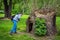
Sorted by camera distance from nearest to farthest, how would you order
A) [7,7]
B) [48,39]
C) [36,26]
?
[48,39] → [36,26] → [7,7]

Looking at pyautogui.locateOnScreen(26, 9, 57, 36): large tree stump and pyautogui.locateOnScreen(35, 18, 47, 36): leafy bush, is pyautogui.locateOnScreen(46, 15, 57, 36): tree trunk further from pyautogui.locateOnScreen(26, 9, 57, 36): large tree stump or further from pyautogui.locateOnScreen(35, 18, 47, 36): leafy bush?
pyautogui.locateOnScreen(35, 18, 47, 36): leafy bush

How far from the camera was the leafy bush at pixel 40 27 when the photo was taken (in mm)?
13641

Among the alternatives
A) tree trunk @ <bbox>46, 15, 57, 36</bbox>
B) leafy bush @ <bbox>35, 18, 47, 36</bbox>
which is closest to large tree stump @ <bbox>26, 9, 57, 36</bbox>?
tree trunk @ <bbox>46, 15, 57, 36</bbox>

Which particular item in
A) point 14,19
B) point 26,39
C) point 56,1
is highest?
point 56,1

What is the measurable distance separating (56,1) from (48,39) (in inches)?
101

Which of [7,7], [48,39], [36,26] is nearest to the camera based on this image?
[48,39]

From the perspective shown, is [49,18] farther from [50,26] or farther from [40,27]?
[40,27]

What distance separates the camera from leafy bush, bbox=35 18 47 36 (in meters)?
13.6

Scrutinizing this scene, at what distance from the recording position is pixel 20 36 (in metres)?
13.8

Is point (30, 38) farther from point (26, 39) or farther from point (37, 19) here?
point (37, 19)

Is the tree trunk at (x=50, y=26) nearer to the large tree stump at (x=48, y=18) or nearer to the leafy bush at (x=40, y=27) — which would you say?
the large tree stump at (x=48, y=18)

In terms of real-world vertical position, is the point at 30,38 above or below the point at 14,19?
below

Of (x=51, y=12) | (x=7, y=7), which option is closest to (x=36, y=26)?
(x=51, y=12)

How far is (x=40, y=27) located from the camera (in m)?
13.7
